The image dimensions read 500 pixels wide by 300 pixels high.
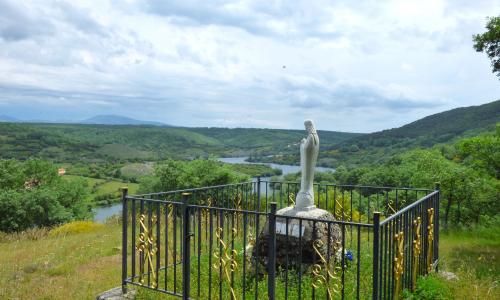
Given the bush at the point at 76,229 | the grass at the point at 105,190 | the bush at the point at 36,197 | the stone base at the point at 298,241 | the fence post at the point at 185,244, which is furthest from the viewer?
the grass at the point at 105,190

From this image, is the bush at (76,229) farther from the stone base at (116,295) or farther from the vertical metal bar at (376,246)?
the vertical metal bar at (376,246)

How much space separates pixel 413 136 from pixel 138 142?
101 m

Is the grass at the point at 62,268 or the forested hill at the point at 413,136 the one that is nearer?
the grass at the point at 62,268

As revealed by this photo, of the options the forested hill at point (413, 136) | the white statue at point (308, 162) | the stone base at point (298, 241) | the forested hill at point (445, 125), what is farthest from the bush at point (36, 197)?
the forested hill at point (445, 125)

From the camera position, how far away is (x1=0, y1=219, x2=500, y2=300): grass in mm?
6613

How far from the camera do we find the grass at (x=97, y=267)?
260 inches

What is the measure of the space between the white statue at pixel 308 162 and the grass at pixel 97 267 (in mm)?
1582

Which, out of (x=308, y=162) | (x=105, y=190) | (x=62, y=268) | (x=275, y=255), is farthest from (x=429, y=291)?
(x=105, y=190)

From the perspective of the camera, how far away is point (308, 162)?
720 centimetres

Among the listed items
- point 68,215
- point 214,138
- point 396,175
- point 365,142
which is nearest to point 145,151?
point 214,138

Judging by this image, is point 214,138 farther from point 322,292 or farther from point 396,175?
point 322,292

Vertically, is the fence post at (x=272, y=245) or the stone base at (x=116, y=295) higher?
the fence post at (x=272, y=245)

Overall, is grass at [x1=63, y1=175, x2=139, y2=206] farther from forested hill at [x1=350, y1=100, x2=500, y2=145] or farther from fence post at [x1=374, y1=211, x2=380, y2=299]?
fence post at [x1=374, y1=211, x2=380, y2=299]

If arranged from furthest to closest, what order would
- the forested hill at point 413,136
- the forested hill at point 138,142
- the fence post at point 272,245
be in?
the forested hill at point 138,142
the forested hill at point 413,136
the fence post at point 272,245
